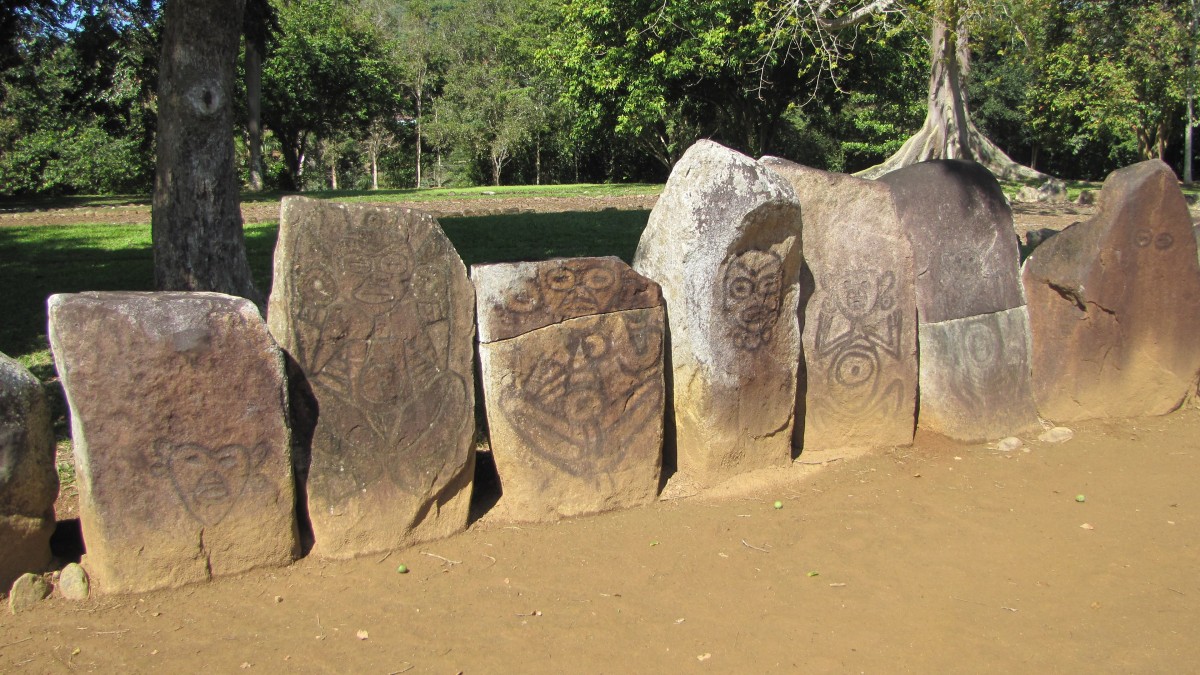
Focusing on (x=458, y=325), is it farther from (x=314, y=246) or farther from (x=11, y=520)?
(x=11, y=520)

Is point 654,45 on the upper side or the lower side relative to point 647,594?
upper

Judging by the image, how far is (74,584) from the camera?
343cm

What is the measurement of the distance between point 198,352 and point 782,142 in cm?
3035

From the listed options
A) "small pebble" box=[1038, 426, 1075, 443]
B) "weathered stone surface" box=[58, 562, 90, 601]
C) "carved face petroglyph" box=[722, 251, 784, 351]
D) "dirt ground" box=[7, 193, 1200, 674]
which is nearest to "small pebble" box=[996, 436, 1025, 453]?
"small pebble" box=[1038, 426, 1075, 443]

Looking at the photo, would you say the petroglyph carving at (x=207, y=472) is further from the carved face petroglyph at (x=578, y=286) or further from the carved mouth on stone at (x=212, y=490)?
the carved face petroglyph at (x=578, y=286)

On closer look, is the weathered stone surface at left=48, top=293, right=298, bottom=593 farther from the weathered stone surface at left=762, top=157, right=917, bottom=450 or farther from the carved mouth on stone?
the weathered stone surface at left=762, top=157, right=917, bottom=450

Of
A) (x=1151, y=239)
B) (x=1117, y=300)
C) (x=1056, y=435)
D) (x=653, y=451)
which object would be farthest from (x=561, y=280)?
(x=1151, y=239)

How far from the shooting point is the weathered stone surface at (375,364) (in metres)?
3.69

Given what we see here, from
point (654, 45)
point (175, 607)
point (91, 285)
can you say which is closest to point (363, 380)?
point (175, 607)

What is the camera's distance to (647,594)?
12.0 feet

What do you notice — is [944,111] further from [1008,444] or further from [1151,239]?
[1008,444]

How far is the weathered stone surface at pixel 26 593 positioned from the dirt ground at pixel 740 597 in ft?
0.13

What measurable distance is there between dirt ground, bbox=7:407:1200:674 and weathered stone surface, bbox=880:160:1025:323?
1.06 m

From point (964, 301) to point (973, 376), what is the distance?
0.43 metres
